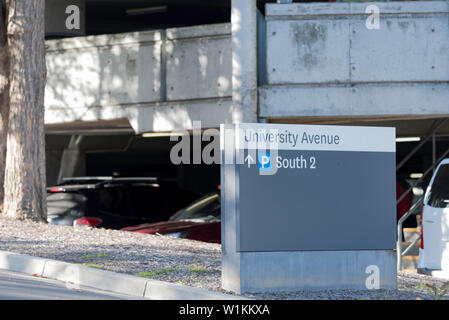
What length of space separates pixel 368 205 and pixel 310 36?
6.57 metres

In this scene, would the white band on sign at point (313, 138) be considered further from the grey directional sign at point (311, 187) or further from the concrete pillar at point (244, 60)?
the concrete pillar at point (244, 60)

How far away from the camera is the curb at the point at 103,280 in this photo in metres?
7.94

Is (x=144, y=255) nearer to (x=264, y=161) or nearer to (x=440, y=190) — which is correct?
(x=264, y=161)

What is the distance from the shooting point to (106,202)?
1375 centimetres

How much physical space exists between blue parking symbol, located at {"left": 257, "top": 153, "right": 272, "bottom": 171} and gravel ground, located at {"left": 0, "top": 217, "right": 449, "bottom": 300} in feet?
4.17

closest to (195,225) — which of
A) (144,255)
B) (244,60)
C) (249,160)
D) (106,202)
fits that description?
(106,202)

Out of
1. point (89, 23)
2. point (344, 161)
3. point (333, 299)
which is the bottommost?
point (333, 299)

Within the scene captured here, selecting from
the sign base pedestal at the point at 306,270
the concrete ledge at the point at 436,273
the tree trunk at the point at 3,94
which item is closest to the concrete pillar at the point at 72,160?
the tree trunk at the point at 3,94

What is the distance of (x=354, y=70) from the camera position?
14516mm

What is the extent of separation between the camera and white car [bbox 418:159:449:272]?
9.43m

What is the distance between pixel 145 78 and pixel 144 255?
6.54 meters

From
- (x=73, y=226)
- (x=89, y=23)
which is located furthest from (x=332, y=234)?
(x=89, y=23)

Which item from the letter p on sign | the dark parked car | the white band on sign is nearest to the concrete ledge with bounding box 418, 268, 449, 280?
the letter p on sign

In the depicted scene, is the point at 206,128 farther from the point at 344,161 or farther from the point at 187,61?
the point at 344,161
